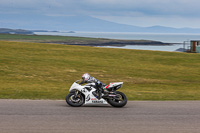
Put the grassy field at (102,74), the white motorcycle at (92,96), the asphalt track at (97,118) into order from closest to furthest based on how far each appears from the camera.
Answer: the asphalt track at (97,118) → the white motorcycle at (92,96) → the grassy field at (102,74)

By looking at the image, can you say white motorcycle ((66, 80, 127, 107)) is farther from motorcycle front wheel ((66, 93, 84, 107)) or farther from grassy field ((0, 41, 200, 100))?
grassy field ((0, 41, 200, 100))

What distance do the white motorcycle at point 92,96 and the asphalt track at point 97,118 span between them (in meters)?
0.23

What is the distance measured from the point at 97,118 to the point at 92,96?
2.00m

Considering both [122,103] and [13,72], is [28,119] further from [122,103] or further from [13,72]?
[13,72]

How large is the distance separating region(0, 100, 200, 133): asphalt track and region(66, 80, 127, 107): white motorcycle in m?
0.23

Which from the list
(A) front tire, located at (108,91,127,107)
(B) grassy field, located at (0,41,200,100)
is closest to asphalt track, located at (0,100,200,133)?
(A) front tire, located at (108,91,127,107)

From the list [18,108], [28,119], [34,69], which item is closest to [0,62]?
[34,69]

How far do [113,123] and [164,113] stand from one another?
8.23 feet

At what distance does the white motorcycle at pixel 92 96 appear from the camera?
1240cm

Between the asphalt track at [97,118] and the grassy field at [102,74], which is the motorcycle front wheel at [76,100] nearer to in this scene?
the asphalt track at [97,118]

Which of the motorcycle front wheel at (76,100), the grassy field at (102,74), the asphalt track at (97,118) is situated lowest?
the grassy field at (102,74)

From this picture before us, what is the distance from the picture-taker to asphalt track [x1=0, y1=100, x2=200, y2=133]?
9078 millimetres

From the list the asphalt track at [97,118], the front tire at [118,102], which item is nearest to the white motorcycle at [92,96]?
the front tire at [118,102]

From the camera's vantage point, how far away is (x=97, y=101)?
1241cm
